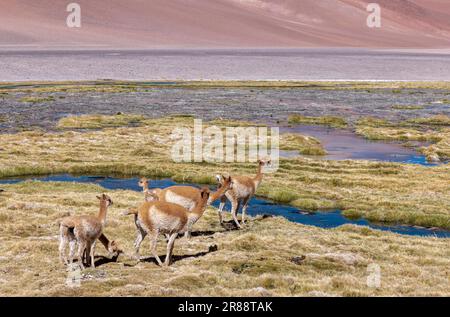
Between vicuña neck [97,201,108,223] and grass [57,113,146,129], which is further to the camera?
grass [57,113,146,129]

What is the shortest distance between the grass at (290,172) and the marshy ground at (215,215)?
0.25 feet

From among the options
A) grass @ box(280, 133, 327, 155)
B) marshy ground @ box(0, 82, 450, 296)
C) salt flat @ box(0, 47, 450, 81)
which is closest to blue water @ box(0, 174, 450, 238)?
marshy ground @ box(0, 82, 450, 296)

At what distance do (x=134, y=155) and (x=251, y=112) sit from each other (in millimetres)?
33702

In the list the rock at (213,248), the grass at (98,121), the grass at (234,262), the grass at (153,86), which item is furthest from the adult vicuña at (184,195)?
the grass at (153,86)

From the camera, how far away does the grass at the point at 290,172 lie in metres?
29.4

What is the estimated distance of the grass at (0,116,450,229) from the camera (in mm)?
29406

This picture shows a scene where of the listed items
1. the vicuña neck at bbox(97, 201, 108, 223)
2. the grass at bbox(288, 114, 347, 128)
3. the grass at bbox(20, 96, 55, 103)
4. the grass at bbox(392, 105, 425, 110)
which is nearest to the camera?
the vicuña neck at bbox(97, 201, 108, 223)

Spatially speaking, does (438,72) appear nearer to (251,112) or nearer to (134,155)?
(251,112)

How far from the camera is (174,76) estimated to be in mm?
148375

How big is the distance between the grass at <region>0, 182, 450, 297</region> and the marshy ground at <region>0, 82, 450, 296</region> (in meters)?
0.05

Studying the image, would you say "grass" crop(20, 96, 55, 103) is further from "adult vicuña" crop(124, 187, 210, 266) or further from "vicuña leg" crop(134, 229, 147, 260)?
"adult vicuña" crop(124, 187, 210, 266)

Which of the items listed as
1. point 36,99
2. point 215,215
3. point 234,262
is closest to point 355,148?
point 215,215

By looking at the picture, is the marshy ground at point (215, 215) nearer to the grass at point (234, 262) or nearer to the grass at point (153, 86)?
the grass at point (234, 262)
